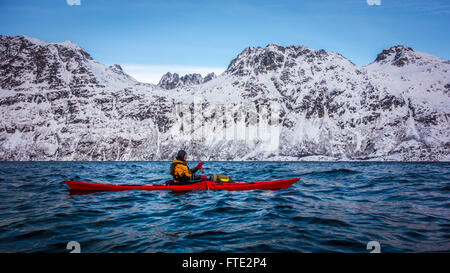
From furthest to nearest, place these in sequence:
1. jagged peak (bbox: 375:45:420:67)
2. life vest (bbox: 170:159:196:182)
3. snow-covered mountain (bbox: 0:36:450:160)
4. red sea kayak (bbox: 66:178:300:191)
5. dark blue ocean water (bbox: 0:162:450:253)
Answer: jagged peak (bbox: 375:45:420:67), snow-covered mountain (bbox: 0:36:450:160), life vest (bbox: 170:159:196:182), red sea kayak (bbox: 66:178:300:191), dark blue ocean water (bbox: 0:162:450:253)

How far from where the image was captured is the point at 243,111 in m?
109

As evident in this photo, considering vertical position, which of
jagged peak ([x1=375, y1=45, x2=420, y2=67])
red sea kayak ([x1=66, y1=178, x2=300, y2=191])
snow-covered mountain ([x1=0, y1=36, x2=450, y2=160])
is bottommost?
red sea kayak ([x1=66, y1=178, x2=300, y2=191])

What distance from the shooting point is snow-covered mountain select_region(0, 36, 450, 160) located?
8981 centimetres

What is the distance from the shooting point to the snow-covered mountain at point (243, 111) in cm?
8981

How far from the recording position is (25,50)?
136m

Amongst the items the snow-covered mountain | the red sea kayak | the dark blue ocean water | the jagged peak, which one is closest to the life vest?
the red sea kayak

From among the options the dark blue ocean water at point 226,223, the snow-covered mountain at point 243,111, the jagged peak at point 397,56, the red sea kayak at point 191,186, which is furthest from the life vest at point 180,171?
the jagged peak at point 397,56

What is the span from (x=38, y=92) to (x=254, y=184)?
13912 cm

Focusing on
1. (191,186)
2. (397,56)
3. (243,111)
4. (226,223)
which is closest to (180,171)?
(191,186)

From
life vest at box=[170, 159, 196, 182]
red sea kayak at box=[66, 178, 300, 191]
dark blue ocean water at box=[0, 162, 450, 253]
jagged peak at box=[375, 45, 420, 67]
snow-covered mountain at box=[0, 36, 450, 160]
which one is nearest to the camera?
dark blue ocean water at box=[0, 162, 450, 253]

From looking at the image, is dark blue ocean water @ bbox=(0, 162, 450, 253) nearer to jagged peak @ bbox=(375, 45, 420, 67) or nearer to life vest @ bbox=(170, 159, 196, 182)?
life vest @ bbox=(170, 159, 196, 182)

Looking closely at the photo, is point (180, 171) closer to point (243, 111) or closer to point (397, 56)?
point (243, 111)

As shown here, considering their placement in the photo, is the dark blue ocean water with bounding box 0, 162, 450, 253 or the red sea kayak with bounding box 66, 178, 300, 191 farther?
the red sea kayak with bounding box 66, 178, 300, 191

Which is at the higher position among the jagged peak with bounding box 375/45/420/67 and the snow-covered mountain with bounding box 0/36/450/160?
the jagged peak with bounding box 375/45/420/67
